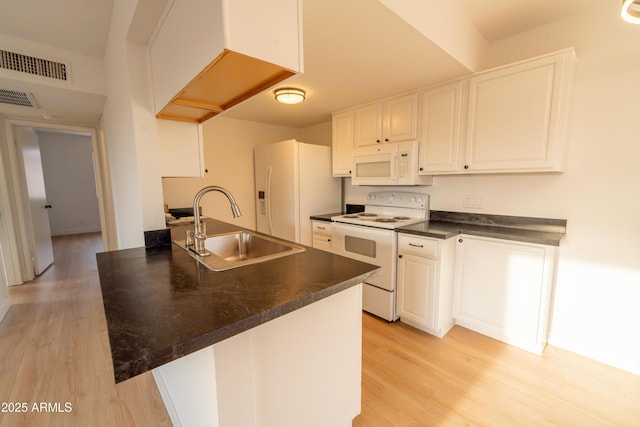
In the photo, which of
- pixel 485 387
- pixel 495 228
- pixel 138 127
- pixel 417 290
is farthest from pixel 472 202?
pixel 138 127

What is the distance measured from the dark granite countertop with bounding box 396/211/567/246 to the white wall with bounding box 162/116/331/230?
195cm

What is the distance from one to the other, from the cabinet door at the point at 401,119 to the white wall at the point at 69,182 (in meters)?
7.24

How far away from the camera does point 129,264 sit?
4.06 feet

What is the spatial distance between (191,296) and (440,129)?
2.25m

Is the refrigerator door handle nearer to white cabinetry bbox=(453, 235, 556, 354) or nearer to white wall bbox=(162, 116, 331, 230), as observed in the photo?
white wall bbox=(162, 116, 331, 230)

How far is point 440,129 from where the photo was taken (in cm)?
225

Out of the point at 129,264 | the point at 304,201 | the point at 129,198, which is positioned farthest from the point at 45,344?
the point at 304,201

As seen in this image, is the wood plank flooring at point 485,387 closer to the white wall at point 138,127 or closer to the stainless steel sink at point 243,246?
the stainless steel sink at point 243,246

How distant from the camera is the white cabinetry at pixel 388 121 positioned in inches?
94.8

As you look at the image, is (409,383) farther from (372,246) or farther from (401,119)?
(401,119)

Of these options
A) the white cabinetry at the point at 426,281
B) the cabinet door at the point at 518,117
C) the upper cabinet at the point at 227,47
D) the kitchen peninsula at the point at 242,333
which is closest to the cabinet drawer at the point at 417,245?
the white cabinetry at the point at 426,281

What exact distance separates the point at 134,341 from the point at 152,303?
23 cm

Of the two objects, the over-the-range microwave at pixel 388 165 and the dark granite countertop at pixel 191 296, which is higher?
the over-the-range microwave at pixel 388 165

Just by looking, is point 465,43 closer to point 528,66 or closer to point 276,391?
point 528,66
